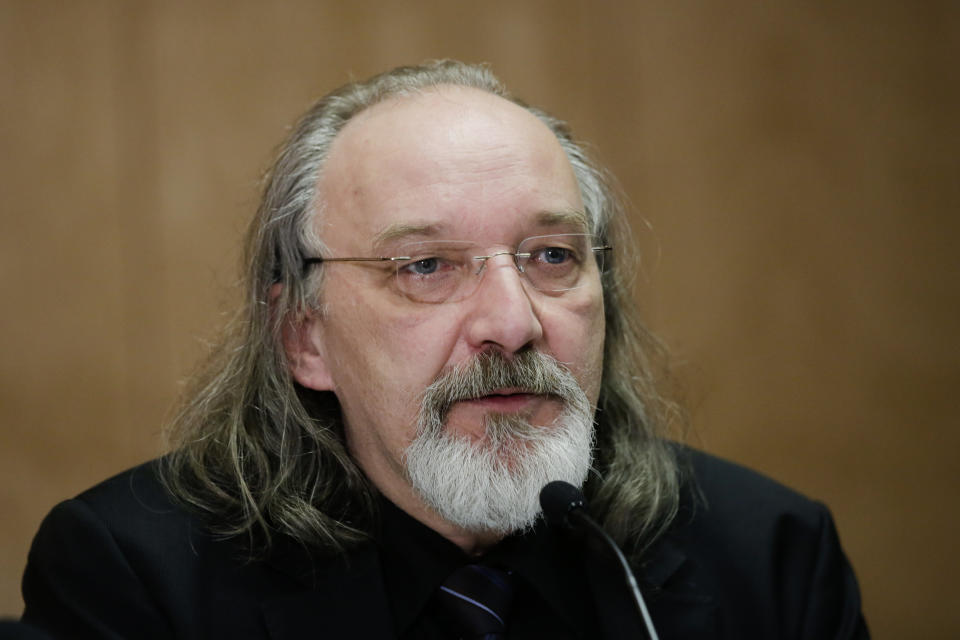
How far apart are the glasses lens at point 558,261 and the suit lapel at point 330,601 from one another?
2.05 ft

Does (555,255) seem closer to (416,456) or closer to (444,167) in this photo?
(444,167)

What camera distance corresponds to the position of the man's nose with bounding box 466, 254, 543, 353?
180 centimetres

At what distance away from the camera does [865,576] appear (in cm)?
360

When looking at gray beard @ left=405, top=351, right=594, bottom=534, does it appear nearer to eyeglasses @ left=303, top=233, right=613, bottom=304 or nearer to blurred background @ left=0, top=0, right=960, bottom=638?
eyeglasses @ left=303, top=233, right=613, bottom=304

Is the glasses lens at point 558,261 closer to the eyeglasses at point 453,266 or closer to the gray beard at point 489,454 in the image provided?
the eyeglasses at point 453,266

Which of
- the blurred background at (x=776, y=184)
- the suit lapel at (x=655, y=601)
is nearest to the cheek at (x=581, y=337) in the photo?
the suit lapel at (x=655, y=601)

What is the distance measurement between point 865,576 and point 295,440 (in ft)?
7.89

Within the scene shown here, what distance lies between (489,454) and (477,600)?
0.31 meters

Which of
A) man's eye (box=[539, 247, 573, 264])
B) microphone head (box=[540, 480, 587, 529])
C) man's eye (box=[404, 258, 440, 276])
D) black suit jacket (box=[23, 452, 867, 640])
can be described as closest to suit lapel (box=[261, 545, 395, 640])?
black suit jacket (box=[23, 452, 867, 640])

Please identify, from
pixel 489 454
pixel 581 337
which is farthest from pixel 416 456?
pixel 581 337

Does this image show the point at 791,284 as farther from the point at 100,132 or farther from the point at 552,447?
the point at 100,132

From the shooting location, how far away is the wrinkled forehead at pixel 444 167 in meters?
1.91

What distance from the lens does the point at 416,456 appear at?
184 centimetres

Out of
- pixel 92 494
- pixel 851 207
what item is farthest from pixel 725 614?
pixel 851 207
